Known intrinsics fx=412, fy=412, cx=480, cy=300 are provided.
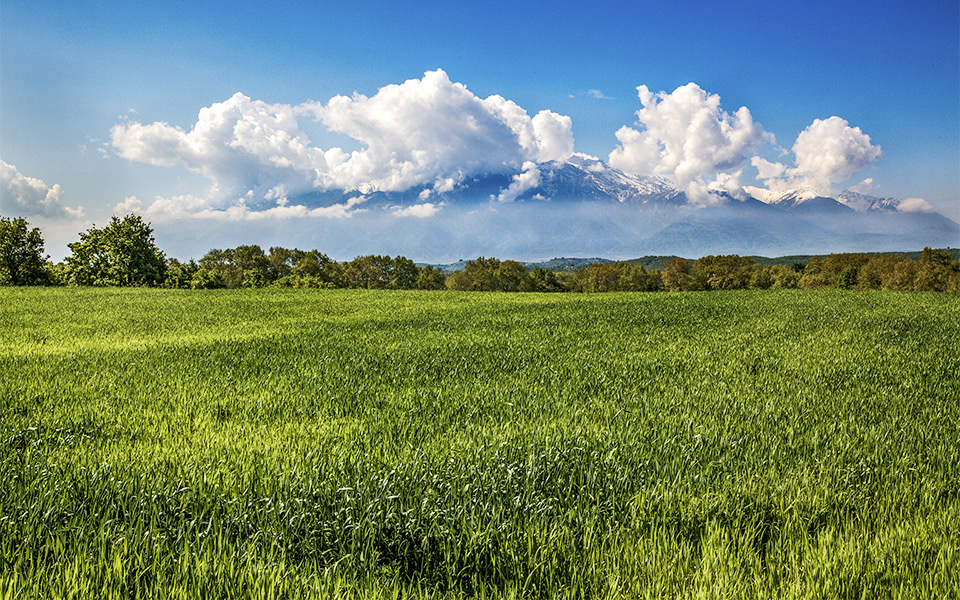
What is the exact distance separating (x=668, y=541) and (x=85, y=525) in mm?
4338

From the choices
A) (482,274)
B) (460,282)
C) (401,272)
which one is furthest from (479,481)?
(460,282)

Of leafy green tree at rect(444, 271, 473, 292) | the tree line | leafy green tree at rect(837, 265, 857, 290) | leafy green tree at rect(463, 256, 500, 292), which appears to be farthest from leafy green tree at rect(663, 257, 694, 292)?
leafy green tree at rect(444, 271, 473, 292)

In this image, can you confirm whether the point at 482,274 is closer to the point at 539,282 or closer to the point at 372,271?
the point at 539,282

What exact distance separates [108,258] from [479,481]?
86.8 metres

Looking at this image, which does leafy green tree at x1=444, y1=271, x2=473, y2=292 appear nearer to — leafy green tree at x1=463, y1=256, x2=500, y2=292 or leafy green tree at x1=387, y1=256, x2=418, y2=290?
leafy green tree at x1=463, y1=256, x2=500, y2=292

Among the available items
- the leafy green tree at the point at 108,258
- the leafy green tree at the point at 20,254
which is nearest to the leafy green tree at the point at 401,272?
the leafy green tree at the point at 108,258

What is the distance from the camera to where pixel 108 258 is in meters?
66.2

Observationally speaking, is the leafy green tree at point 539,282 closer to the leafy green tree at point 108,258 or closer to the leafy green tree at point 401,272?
the leafy green tree at point 401,272

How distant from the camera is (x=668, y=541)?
10.3 feet

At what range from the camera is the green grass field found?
2.73 metres

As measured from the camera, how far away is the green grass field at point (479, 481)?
273cm

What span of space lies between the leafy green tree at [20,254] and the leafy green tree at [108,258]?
378cm

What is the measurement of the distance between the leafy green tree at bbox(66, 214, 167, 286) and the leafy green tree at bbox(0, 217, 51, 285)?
12.4 feet

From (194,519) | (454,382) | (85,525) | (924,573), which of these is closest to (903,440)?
(924,573)
